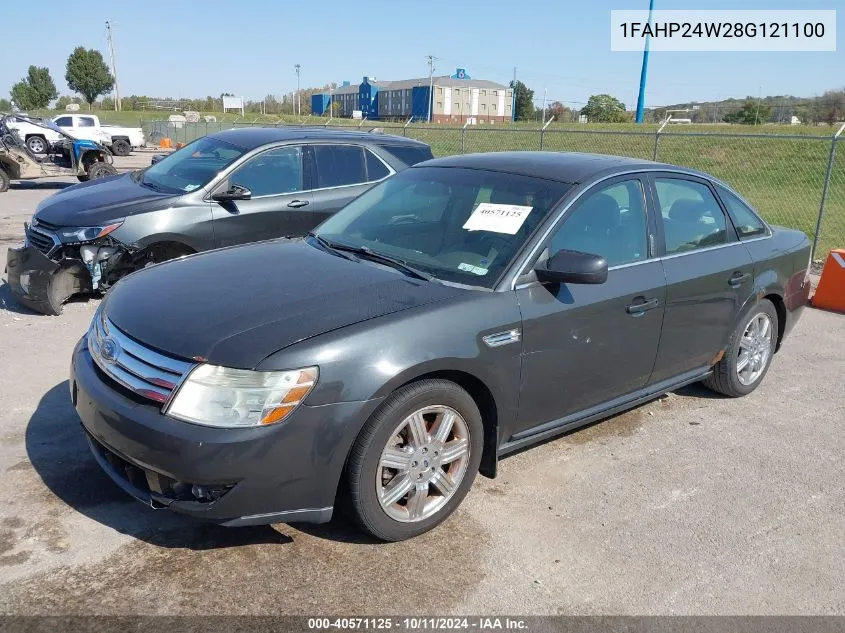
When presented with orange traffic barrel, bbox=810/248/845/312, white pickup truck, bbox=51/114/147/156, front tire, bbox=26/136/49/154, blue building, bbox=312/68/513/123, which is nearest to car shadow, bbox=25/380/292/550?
orange traffic barrel, bbox=810/248/845/312

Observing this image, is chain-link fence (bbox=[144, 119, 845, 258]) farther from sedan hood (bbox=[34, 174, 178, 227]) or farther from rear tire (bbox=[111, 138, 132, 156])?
sedan hood (bbox=[34, 174, 178, 227])

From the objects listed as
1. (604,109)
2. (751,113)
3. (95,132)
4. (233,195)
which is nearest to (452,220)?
(233,195)

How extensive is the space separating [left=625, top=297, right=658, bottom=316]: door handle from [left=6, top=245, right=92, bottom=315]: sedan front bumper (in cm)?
488

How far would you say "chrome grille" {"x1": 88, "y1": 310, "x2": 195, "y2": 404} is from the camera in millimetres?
2760

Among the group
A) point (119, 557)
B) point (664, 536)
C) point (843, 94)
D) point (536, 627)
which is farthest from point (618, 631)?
point (843, 94)

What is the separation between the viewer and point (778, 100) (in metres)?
54.1

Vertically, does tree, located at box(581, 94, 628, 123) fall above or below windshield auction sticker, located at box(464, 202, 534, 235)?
above

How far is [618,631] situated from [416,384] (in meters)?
1.25

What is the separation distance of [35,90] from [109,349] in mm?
95038

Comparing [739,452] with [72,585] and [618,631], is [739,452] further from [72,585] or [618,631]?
[72,585]

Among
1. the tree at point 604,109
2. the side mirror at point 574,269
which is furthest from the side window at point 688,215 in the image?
the tree at point 604,109

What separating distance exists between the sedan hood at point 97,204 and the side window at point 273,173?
2.40 ft

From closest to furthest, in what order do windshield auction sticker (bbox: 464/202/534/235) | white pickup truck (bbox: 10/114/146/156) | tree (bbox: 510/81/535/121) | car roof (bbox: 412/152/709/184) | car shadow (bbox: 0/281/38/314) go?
windshield auction sticker (bbox: 464/202/534/235)
car roof (bbox: 412/152/709/184)
car shadow (bbox: 0/281/38/314)
white pickup truck (bbox: 10/114/146/156)
tree (bbox: 510/81/535/121)

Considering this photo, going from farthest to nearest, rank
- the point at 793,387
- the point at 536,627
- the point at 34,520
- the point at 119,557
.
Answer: the point at 793,387 → the point at 34,520 → the point at 119,557 → the point at 536,627
